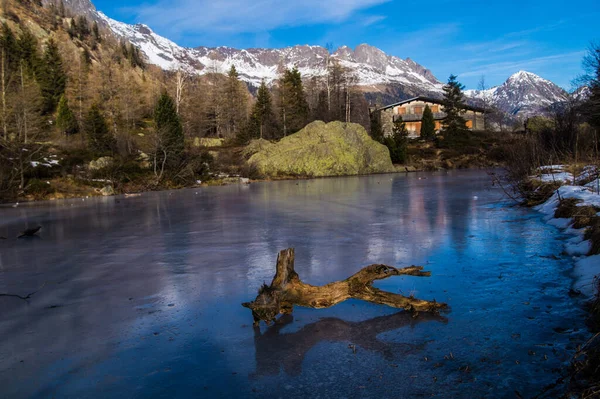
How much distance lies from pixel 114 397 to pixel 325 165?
39.9 m

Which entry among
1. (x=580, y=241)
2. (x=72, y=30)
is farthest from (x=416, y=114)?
(x=72, y=30)

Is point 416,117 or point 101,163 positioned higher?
point 416,117

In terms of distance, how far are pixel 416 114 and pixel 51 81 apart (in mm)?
53809

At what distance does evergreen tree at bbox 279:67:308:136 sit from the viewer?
2203 inches

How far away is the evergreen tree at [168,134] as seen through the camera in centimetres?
3062

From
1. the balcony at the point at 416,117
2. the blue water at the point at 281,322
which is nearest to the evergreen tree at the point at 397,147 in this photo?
the balcony at the point at 416,117

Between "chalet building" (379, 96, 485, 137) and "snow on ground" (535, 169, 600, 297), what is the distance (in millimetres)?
56639

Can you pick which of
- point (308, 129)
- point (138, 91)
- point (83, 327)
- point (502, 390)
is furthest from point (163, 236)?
point (138, 91)

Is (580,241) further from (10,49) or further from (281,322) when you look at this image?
(10,49)

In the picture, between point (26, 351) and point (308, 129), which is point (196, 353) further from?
point (308, 129)

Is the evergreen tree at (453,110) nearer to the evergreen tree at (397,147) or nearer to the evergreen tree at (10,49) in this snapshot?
the evergreen tree at (397,147)

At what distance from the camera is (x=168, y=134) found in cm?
3177

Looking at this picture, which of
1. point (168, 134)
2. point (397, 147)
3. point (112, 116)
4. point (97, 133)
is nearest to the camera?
point (168, 134)

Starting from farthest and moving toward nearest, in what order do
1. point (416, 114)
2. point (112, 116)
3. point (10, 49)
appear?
point (416, 114) < point (10, 49) < point (112, 116)
